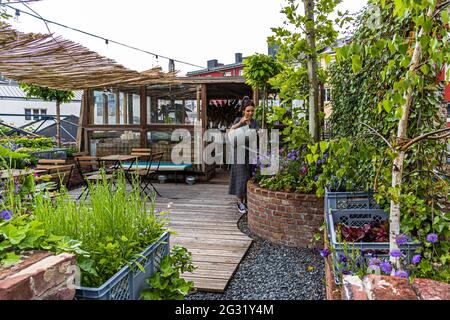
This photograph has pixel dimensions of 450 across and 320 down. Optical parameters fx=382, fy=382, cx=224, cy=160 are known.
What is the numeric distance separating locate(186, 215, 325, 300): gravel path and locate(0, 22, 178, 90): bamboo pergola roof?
341 cm

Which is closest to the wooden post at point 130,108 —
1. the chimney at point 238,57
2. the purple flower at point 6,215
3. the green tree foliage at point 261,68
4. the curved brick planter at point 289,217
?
the green tree foliage at point 261,68

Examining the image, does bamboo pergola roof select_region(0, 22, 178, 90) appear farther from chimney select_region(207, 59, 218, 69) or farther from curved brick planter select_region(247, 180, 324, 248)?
chimney select_region(207, 59, 218, 69)

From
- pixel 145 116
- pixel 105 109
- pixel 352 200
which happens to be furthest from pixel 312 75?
pixel 105 109

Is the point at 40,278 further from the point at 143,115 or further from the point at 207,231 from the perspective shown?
the point at 143,115

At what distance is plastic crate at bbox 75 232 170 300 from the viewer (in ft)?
5.45

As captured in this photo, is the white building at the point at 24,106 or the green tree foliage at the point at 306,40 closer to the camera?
the green tree foliage at the point at 306,40

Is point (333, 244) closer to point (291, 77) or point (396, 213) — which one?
point (396, 213)

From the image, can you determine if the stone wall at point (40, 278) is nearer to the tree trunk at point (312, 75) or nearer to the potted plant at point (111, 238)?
the potted plant at point (111, 238)

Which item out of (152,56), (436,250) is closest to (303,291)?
(436,250)

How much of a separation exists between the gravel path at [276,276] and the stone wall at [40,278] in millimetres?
1579

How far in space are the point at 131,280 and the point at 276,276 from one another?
5.79 ft

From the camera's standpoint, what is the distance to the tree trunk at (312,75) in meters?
4.45

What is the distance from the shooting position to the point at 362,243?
2.41 meters

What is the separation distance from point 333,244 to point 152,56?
1377 cm
